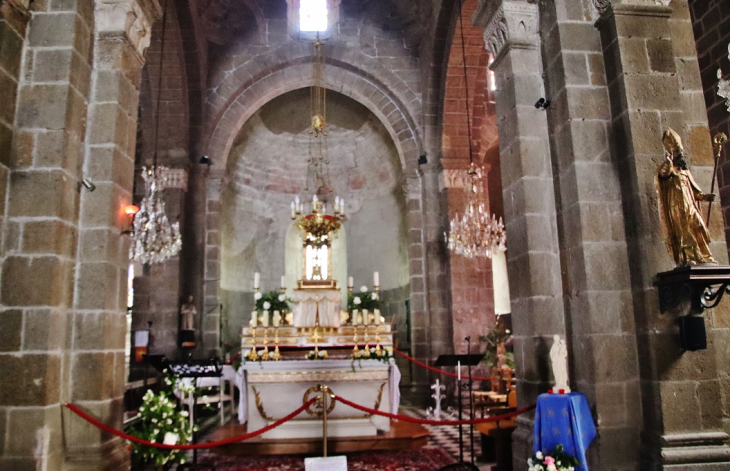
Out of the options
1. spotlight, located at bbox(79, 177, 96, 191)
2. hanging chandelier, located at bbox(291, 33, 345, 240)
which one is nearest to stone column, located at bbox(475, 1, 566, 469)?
spotlight, located at bbox(79, 177, 96, 191)

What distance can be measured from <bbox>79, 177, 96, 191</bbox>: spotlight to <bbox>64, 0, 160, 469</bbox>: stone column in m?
0.04

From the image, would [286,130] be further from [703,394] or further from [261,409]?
[703,394]

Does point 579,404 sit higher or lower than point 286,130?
lower

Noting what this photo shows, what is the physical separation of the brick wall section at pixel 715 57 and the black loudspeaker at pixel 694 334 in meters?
4.10

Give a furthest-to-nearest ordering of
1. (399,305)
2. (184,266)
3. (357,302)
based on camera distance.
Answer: (399,305), (184,266), (357,302)

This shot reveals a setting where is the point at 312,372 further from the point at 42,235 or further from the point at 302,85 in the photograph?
the point at 302,85

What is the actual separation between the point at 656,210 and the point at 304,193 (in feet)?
43.0

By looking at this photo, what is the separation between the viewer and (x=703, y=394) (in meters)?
4.57

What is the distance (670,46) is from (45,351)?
6301mm

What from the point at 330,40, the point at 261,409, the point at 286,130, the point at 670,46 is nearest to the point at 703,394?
the point at 670,46

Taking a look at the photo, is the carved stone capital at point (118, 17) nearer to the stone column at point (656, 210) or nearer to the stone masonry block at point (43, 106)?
the stone masonry block at point (43, 106)

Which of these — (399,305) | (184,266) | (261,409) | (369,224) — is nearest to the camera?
(261,409)

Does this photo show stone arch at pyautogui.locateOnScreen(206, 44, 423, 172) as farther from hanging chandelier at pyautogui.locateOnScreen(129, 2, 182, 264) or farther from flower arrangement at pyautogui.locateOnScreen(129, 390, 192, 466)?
flower arrangement at pyautogui.locateOnScreen(129, 390, 192, 466)

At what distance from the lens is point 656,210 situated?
4828 mm
